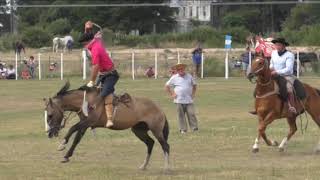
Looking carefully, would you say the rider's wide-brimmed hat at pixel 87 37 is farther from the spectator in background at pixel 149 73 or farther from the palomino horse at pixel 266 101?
the spectator in background at pixel 149 73

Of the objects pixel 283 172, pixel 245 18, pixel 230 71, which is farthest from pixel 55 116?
pixel 245 18

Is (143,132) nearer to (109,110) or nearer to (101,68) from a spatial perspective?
(109,110)

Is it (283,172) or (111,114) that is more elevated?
(111,114)

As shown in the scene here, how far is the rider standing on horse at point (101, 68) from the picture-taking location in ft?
44.2

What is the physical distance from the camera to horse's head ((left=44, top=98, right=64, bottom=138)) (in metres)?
13.5

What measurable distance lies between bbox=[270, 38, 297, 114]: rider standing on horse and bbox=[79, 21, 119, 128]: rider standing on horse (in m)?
3.98

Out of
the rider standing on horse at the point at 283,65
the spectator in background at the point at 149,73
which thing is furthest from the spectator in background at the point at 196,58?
the rider standing on horse at the point at 283,65

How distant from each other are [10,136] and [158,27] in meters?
87.4

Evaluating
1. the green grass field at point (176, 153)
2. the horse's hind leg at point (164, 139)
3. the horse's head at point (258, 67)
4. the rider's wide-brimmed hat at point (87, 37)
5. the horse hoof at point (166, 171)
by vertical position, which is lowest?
the green grass field at point (176, 153)

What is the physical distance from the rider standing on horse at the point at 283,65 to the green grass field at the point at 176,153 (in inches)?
48.8

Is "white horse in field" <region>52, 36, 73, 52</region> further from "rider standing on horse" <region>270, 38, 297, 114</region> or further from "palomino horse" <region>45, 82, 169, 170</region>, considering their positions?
"palomino horse" <region>45, 82, 169, 170</region>

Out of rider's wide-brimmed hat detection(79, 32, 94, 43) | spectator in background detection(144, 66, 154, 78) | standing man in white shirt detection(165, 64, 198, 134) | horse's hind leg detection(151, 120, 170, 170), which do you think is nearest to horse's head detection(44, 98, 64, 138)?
rider's wide-brimmed hat detection(79, 32, 94, 43)

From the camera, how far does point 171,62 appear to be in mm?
54219

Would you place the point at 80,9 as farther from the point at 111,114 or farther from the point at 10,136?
the point at 111,114
